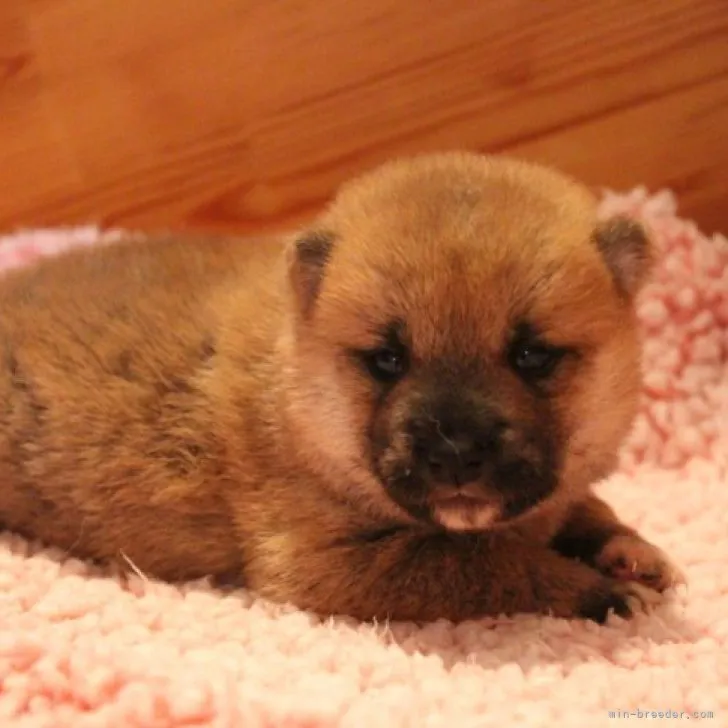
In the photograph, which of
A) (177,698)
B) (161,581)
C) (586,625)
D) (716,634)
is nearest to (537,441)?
(586,625)

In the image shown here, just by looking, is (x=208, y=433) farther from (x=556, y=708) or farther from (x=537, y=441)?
(x=556, y=708)

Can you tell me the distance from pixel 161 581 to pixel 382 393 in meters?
0.53

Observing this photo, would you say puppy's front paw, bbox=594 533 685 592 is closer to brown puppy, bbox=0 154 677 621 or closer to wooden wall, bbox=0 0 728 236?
brown puppy, bbox=0 154 677 621

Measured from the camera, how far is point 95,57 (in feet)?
8.91


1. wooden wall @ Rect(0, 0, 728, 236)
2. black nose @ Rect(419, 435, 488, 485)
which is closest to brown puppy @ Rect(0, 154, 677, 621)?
black nose @ Rect(419, 435, 488, 485)

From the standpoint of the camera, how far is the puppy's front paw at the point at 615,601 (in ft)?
5.45

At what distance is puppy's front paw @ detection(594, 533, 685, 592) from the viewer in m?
1.76

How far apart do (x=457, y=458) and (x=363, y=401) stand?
260 millimetres

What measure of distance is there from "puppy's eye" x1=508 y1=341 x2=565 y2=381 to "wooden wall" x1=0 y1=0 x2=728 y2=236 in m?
1.21

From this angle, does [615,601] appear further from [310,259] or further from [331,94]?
[331,94]

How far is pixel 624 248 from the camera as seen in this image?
5.35 feet

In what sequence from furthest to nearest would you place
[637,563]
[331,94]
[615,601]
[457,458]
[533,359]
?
[331,94] < [637,563] < [615,601] < [533,359] < [457,458]

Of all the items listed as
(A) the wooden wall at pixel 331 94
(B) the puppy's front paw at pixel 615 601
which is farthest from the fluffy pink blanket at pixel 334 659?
(A) the wooden wall at pixel 331 94

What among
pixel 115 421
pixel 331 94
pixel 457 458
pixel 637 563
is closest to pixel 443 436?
pixel 457 458
